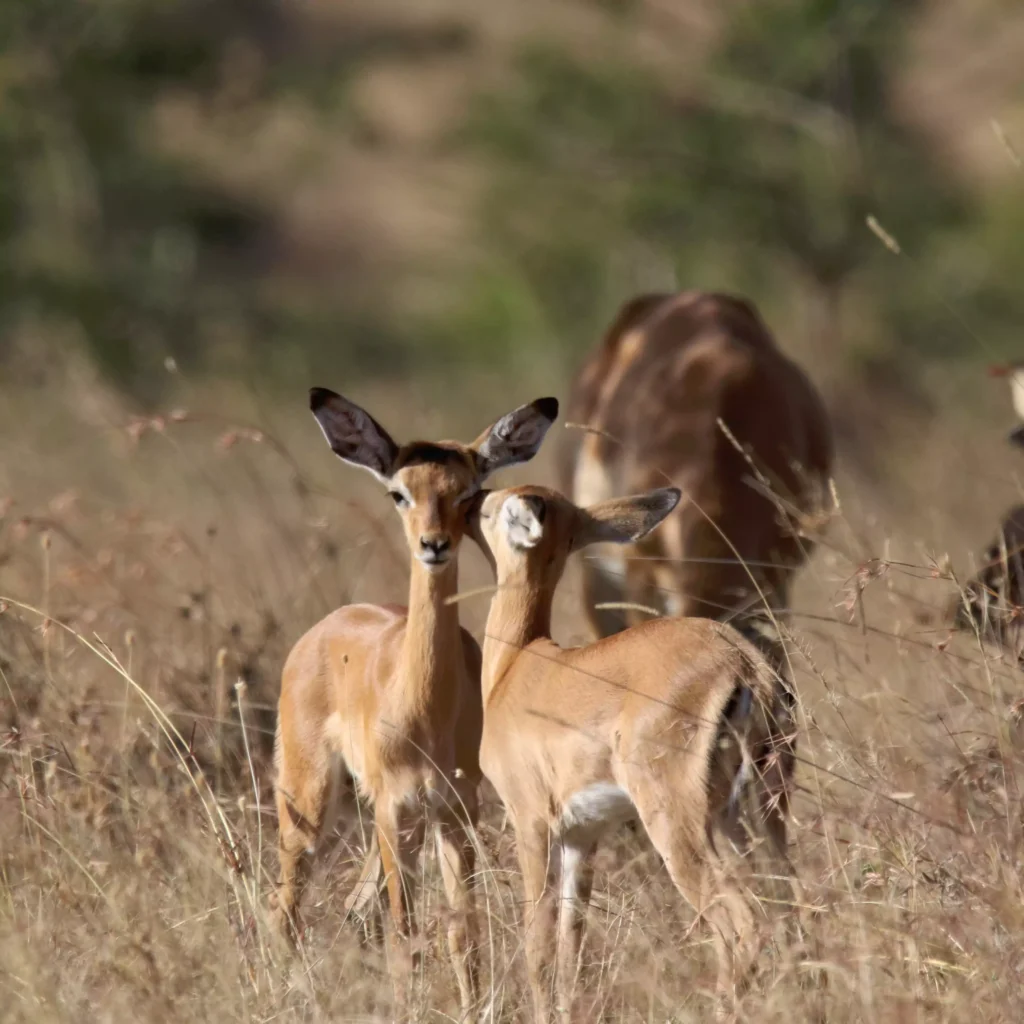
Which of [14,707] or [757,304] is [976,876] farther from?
[757,304]

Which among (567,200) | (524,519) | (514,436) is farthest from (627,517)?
(567,200)

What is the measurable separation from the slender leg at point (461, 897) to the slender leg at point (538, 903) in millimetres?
131

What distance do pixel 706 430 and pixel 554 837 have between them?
2413 mm

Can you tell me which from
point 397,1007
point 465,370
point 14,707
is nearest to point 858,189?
point 465,370

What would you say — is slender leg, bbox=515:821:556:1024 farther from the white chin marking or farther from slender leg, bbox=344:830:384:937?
the white chin marking

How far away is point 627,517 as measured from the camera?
14.2 ft

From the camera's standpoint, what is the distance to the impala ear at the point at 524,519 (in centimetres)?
411

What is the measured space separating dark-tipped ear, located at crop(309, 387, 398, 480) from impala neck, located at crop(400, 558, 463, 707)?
0.94 ft

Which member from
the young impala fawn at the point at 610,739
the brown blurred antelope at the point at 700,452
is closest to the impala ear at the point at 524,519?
the young impala fawn at the point at 610,739

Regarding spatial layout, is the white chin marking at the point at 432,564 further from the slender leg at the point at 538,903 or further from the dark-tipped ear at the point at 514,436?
the slender leg at the point at 538,903

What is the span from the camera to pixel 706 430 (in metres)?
6.26

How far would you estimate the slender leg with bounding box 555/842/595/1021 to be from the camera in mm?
3818

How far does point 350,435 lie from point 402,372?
74.1ft

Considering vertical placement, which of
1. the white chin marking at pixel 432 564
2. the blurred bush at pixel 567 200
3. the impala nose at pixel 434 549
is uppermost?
the blurred bush at pixel 567 200
